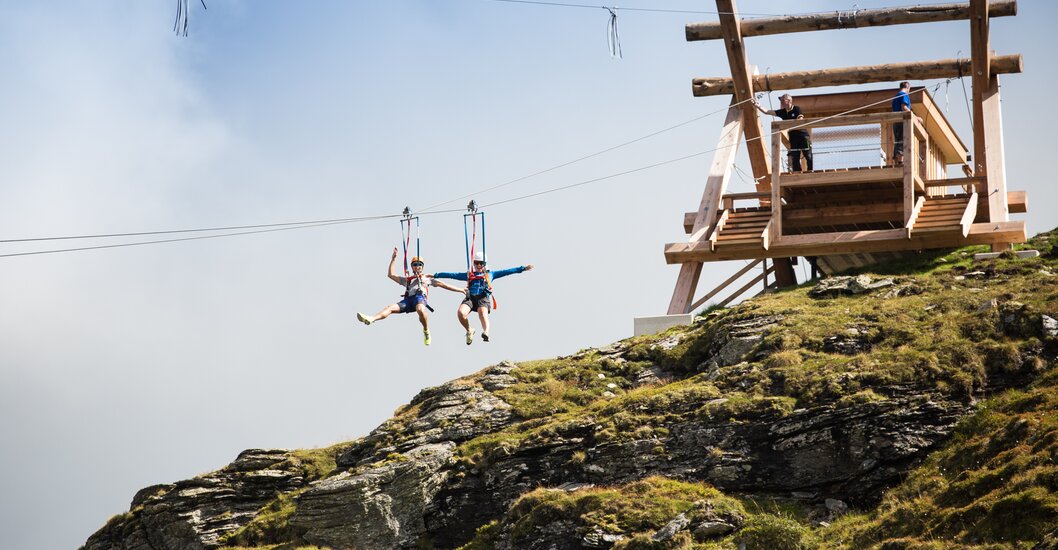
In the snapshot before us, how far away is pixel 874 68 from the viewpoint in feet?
138

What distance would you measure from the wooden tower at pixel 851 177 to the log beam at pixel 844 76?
28mm

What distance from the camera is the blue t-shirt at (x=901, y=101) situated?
39.6 metres

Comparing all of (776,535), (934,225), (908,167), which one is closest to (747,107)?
(908,167)

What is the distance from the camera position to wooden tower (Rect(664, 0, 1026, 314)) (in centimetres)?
3806

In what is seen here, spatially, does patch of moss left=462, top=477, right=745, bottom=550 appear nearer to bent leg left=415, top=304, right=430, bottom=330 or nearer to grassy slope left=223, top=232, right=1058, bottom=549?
grassy slope left=223, top=232, right=1058, bottom=549

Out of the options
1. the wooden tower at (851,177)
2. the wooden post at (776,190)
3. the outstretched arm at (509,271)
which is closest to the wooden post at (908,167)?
the wooden tower at (851,177)

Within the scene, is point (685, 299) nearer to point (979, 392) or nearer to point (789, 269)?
point (789, 269)

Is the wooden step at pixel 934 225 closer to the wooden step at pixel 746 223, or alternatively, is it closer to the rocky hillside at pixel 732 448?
the rocky hillside at pixel 732 448

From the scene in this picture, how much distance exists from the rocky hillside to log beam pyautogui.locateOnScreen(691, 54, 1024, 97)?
21.6 feet

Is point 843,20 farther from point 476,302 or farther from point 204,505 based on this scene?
point 204,505

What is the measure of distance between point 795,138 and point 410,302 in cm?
1206

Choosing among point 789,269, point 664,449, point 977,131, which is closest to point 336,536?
point 664,449

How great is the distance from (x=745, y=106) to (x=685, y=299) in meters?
6.58

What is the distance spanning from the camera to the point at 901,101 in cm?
3972
